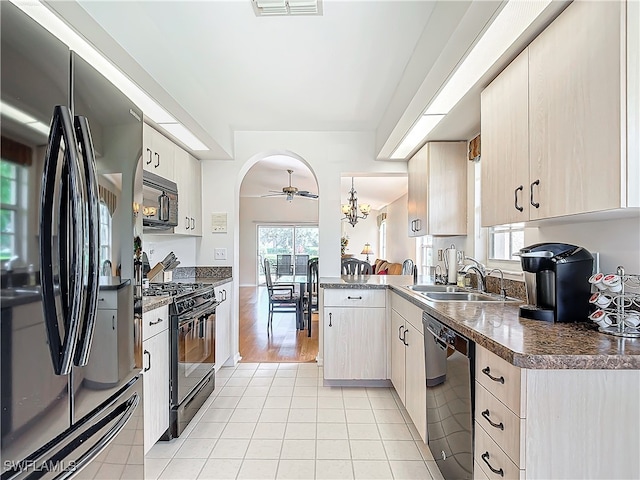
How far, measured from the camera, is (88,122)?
1.15m

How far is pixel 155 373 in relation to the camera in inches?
81.7

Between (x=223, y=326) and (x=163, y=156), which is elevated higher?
(x=163, y=156)

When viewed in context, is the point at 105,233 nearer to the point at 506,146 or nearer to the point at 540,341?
the point at 540,341

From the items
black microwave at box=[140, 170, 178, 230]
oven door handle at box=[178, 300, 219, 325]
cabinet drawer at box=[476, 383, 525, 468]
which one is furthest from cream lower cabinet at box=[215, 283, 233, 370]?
cabinet drawer at box=[476, 383, 525, 468]

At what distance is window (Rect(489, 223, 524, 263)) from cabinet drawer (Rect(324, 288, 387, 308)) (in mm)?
908

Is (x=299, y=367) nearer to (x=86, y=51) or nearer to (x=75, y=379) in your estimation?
(x=75, y=379)

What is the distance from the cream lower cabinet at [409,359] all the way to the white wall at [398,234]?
3650mm

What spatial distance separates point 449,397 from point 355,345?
4.94 ft

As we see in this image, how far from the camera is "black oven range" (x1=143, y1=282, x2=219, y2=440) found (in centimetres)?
229

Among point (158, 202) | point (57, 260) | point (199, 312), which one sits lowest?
point (199, 312)

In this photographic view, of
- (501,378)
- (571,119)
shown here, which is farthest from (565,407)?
(571,119)

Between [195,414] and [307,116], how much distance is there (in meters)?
2.57

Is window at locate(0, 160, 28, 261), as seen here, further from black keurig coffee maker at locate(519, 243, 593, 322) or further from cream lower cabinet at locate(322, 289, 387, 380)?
cream lower cabinet at locate(322, 289, 387, 380)

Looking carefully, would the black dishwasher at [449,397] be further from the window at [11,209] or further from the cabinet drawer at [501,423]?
the window at [11,209]
